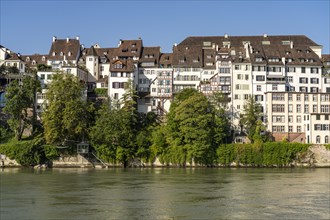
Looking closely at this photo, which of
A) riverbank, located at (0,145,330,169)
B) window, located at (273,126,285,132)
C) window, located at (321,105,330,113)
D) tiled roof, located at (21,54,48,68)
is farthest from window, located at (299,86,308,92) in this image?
tiled roof, located at (21,54,48,68)

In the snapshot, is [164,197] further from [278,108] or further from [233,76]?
[233,76]

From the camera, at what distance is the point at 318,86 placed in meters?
97.2

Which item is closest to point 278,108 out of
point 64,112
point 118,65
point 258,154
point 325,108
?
point 325,108

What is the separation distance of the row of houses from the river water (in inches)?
1140

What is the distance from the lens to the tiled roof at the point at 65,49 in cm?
10775

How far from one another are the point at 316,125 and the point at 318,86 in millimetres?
11514

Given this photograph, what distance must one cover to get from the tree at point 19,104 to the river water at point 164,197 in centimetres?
2432

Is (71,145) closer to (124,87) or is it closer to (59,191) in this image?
(124,87)

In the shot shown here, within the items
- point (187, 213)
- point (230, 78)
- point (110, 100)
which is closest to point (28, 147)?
point (110, 100)

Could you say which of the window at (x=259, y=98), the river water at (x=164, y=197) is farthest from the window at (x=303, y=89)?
the river water at (x=164, y=197)

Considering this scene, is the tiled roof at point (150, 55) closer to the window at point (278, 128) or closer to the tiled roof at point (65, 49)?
the tiled roof at point (65, 49)

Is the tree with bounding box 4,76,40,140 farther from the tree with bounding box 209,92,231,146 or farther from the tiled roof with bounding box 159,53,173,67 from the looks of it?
the tree with bounding box 209,92,231,146

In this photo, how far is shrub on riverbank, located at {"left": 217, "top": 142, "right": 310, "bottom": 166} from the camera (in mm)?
83375

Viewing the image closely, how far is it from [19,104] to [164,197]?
47.5m
